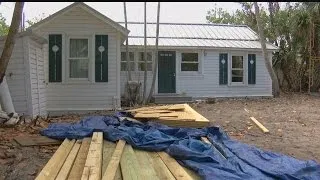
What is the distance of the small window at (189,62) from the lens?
729 inches

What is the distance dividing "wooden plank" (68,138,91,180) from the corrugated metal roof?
12.3 metres

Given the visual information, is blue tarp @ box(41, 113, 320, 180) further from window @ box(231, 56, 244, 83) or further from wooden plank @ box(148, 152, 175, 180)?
window @ box(231, 56, 244, 83)

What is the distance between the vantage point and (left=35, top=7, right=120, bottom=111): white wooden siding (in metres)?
13.4

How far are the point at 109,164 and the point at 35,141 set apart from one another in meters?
2.44

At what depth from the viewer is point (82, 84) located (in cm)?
1345

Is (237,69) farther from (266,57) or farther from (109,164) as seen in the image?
(109,164)

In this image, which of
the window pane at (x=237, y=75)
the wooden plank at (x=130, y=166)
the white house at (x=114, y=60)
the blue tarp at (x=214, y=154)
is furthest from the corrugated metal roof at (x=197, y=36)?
the wooden plank at (x=130, y=166)

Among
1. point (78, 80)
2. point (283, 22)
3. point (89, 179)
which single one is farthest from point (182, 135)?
point (283, 22)

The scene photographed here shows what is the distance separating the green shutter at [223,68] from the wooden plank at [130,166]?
13.8 m

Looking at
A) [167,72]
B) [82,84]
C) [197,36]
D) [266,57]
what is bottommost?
[82,84]

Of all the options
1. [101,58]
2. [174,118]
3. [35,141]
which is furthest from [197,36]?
[35,141]

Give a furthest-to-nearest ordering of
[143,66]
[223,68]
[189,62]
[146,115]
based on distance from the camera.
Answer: [223,68] < [189,62] < [143,66] < [146,115]

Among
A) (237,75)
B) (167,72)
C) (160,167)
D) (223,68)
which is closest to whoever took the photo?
(160,167)

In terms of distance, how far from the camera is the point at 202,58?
18.5m
